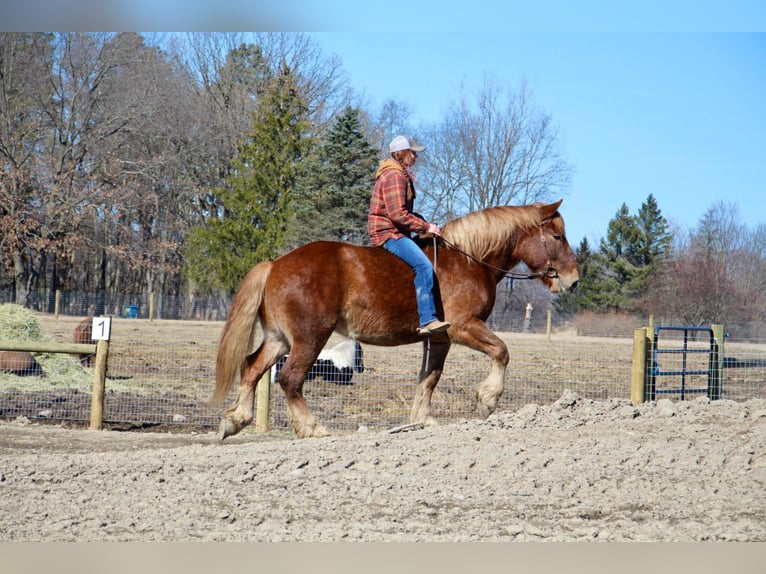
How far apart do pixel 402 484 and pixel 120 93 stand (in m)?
34.1

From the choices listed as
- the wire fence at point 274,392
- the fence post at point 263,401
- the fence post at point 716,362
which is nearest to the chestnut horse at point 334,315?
the wire fence at point 274,392

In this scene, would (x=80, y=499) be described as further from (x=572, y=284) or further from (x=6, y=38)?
(x=6, y=38)

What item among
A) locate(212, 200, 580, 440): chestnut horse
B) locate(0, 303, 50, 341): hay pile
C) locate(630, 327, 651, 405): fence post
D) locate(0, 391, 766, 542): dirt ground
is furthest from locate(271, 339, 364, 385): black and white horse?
locate(0, 391, 766, 542): dirt ground

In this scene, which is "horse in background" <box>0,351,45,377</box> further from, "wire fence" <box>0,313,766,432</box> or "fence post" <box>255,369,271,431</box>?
"fence post" <box>255,369,271,431</box>

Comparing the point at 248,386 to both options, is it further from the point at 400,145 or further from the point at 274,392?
the point at 274,392

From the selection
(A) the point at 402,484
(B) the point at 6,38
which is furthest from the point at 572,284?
(B) the point at 6,38

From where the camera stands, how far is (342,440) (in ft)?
20.7

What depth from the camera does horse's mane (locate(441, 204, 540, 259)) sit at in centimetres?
758

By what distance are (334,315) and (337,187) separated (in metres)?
27.8

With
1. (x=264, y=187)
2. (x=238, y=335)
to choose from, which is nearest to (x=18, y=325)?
(x=238, y=335)

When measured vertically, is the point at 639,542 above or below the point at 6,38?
below

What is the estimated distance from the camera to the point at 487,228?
7.70m

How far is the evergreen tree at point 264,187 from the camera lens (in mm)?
34844

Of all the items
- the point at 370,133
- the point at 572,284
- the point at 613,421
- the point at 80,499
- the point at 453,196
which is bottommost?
the point at 80,499
